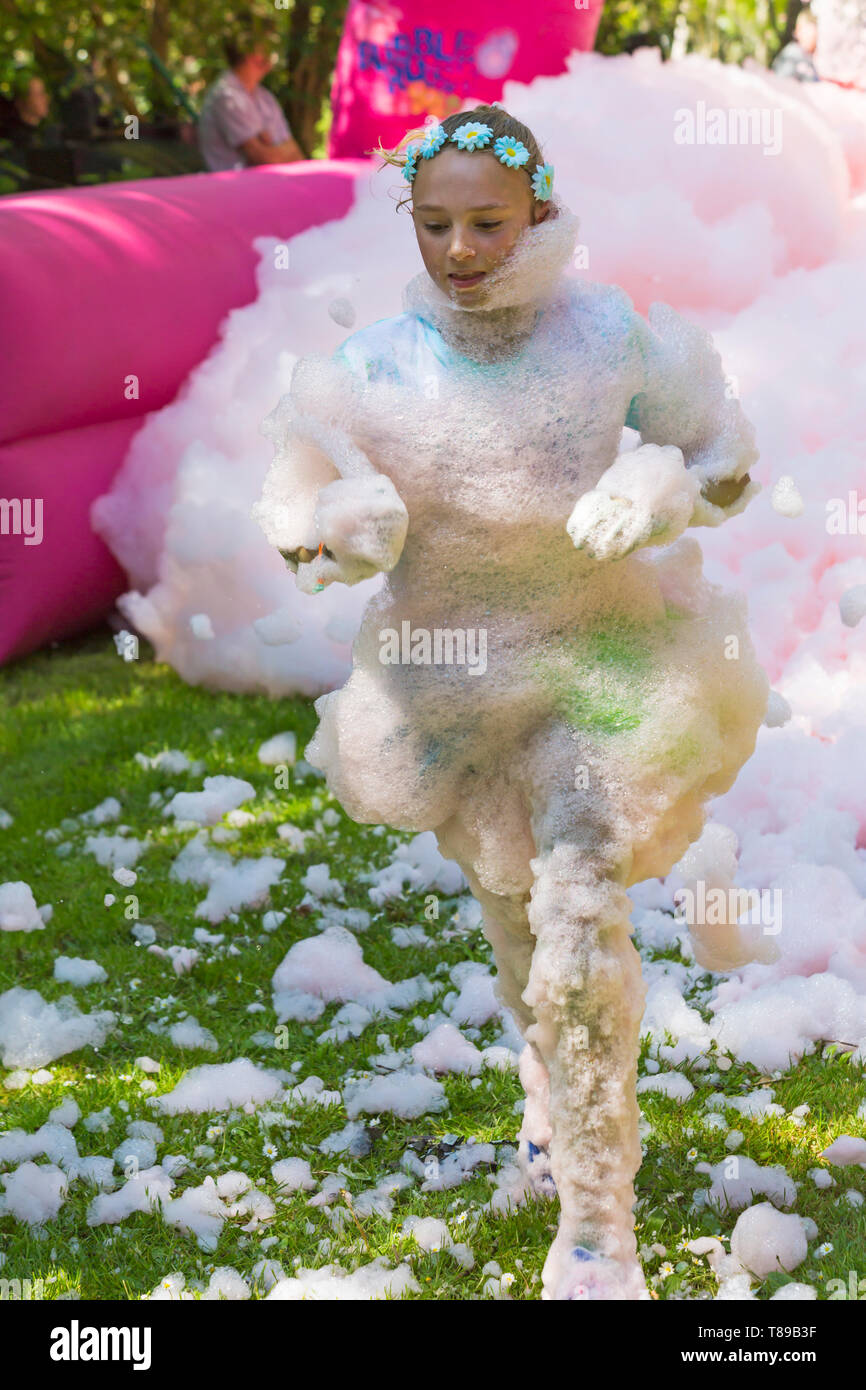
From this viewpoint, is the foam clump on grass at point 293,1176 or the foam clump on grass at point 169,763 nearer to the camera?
the foam clump on grass at point 293,1176

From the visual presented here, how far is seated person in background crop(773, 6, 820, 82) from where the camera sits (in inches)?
217

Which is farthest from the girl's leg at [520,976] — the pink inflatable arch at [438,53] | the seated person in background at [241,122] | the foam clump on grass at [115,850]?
the seated person in background at [241,122]

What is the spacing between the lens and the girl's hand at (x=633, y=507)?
5.43 ft

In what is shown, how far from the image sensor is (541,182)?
70.4 inches

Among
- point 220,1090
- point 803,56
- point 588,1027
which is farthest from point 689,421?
point 803,56

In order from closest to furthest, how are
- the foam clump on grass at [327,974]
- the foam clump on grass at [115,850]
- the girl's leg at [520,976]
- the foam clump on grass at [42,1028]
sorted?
the girl's leg at [520,976], the foam clump on grass at [42,1028], the foam clump on grass at [327,974], the foam clump on grass at [115,850]

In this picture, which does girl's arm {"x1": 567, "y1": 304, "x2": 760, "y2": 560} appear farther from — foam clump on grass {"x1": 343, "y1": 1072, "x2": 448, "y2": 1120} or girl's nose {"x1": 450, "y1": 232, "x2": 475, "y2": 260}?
foam clump on grass {"x1": 343, "y1": 1072, "x2": 448, "y2": 1120}

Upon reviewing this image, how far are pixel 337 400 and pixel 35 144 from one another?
8.90m

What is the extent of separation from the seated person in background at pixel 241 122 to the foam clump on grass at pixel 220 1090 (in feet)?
20.6

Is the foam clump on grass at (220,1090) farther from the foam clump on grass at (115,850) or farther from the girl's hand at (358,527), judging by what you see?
the girl's hand at (358,527)

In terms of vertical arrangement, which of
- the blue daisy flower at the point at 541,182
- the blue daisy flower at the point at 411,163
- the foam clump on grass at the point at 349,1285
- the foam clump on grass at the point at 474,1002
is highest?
the blue daisy flower at the point at 411,163

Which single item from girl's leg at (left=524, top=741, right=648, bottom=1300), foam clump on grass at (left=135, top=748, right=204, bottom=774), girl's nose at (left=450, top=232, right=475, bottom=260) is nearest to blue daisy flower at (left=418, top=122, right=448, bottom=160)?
girl's nose at (left=450, top=232, right=475, bottom=260)

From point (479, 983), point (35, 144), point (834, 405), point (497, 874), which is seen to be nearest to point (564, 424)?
point (497, 874)

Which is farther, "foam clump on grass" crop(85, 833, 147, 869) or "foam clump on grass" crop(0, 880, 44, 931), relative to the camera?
"foam clump on grass" crop(85, 833, 147, 869)
